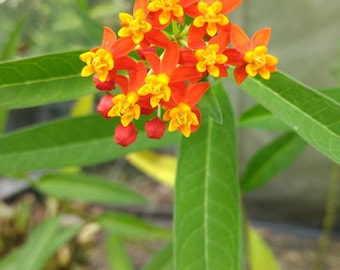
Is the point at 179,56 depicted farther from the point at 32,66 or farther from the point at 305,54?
the point at 305,54

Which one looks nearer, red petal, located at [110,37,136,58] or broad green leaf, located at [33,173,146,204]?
red petal, located at [110,37,136,58]

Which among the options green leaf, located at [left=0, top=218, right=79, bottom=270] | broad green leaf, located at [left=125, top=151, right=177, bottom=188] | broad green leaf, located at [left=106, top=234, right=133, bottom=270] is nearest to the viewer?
green leaf, located at [left=0, top=218, right=79, bottom=270]

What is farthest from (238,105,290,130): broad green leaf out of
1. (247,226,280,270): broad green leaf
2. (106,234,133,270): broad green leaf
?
(106,234,133,270): broad green leaf

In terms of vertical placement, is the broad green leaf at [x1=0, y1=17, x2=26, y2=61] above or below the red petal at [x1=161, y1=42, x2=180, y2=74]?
above

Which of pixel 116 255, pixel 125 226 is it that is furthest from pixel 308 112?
pixel 116 255

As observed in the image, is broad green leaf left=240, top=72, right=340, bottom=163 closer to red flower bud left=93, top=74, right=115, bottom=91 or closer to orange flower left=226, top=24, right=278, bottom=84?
orange flower left=226, top=24, right=278, bottom=84

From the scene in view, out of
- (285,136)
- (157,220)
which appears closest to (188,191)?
(285,136)

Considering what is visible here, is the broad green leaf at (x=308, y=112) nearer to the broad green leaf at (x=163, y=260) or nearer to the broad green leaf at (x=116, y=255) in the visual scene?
the broad green leaf at (x=163, y=260)

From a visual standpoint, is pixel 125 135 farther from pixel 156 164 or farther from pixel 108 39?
pixel 156 164
